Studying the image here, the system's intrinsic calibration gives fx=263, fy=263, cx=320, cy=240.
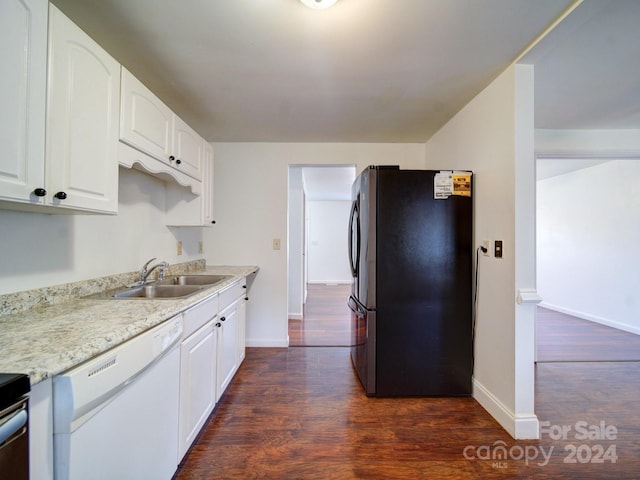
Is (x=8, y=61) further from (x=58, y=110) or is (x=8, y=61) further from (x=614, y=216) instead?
(x=614, y=216)

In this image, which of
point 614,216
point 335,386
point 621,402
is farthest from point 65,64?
point 614,216

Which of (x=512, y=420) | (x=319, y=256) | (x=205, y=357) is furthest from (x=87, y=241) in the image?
(x=319, y=256)

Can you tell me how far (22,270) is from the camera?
45.4 inches

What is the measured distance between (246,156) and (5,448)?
281cm

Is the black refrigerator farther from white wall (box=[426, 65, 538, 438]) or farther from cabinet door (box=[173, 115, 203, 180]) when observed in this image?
cabinet door (box=[173, 115, 203, 180])

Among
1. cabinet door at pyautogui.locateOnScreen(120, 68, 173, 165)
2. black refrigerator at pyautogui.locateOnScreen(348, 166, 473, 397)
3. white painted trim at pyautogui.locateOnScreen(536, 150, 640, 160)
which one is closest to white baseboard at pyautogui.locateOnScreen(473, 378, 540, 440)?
black refrigerator at pyautogui.locateOnScreen(348, 166, 473, 397)

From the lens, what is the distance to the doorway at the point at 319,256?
358 cm

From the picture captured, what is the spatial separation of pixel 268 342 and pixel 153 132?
229 centimetres

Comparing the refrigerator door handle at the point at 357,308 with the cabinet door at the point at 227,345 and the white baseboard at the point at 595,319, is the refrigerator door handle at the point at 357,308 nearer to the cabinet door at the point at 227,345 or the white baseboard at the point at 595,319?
the cabinet door at the point at 227,345

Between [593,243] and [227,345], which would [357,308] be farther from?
[593,243]

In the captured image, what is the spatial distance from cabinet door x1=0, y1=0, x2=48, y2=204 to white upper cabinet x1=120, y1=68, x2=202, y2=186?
392 millimetres

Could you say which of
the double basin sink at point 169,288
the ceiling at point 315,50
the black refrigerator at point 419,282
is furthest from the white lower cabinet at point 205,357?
the ceiling at point 315,50

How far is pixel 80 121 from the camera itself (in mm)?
1095

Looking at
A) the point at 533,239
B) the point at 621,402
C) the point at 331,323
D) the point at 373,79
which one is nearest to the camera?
the point at 533,239
